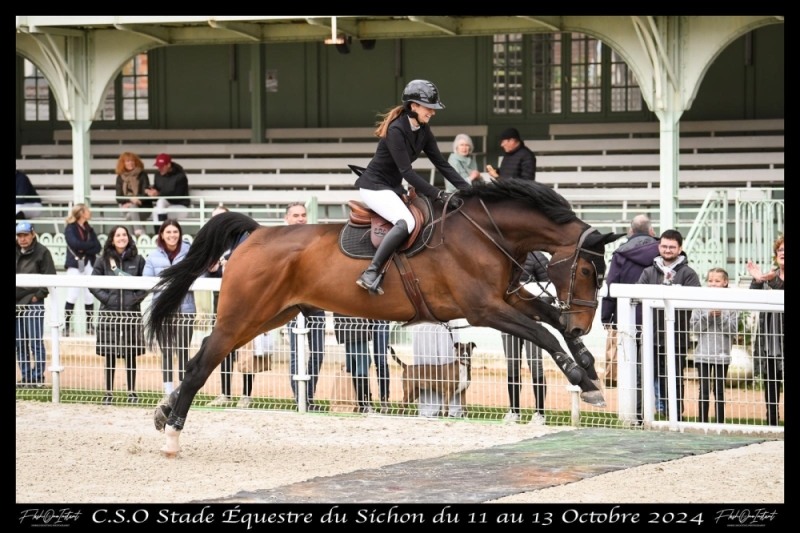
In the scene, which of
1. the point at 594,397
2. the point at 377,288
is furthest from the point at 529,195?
the point at 594,397

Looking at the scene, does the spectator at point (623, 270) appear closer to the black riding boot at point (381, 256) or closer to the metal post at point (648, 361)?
the metal post at point (648, 361)

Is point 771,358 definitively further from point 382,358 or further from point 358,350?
point 358,350

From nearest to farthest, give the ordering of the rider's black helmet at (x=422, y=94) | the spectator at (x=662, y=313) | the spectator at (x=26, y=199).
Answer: the rider's black helmet at (x=422, y=94)
the spectator at (x=662, y=313)
the spectator at (x=26, y=199)

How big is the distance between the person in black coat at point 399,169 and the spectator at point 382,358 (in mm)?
1794

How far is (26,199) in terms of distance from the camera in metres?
17.8

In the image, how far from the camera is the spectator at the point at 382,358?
9.56 meters

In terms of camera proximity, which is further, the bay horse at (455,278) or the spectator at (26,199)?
the spectator at (26,199)

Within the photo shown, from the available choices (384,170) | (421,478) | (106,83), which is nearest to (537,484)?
(421,478)

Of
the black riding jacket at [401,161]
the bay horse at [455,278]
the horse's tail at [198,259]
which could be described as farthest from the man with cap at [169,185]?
the black riding jacket at [401,161]

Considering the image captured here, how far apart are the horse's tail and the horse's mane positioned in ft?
5.63

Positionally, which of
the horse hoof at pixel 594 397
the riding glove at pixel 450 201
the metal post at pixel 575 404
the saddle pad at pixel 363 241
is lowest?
the metal post at pixel 575 404

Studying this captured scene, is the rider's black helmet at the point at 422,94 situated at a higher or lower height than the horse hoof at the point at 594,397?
higher

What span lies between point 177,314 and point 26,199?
9.40 meters
